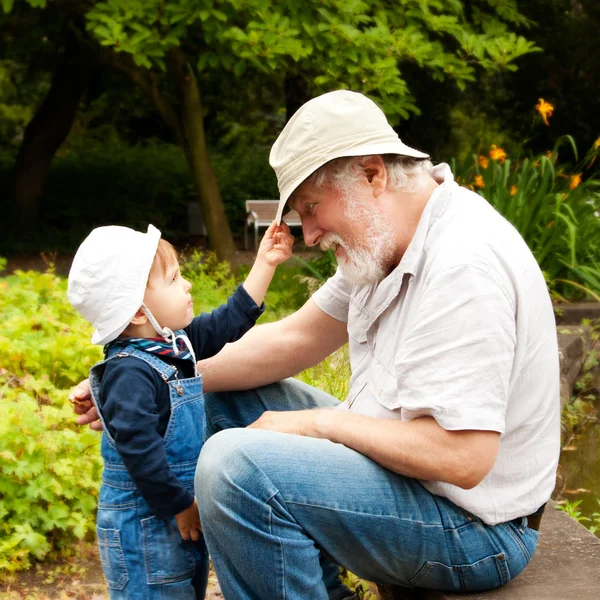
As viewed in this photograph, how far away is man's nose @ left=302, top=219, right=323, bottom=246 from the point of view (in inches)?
102

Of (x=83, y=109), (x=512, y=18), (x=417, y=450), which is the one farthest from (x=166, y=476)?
(x=83, y=109)

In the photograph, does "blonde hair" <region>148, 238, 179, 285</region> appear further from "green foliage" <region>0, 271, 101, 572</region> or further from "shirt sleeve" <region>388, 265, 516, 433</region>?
"green foliage" <region>0, 271, 101, 572</region>

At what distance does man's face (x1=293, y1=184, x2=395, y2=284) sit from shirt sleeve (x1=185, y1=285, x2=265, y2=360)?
388 millimetres

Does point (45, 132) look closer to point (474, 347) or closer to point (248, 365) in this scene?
point (248, 365)

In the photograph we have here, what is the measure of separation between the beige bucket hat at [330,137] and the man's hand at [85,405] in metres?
0.78

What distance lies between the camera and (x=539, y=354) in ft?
7.59

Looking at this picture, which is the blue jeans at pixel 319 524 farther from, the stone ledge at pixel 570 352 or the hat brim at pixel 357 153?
the stone ledge at pixel 570 352

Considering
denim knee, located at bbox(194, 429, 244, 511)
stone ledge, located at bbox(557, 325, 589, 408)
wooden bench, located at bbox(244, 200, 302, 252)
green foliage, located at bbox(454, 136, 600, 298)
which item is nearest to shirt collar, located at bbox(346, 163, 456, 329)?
denim knee, located at bbox(194, 429, 244, 511)

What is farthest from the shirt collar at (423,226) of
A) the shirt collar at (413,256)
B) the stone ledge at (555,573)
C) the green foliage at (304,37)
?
the green foliage at (304,37)

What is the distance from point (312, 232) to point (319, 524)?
0.76 metres

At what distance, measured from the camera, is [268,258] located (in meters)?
2.89

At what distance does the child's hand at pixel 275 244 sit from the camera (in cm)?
288

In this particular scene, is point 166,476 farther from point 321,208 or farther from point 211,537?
point 321,208

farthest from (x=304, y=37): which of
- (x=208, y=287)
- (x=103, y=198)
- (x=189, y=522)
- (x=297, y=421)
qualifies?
(x=103, y=198)
